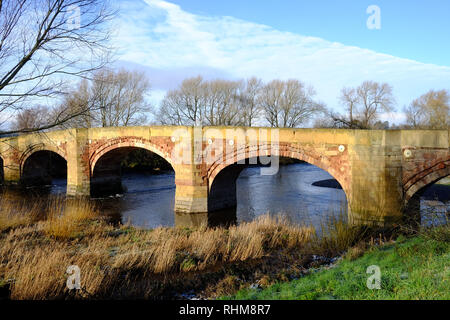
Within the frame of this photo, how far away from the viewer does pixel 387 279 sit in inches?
186

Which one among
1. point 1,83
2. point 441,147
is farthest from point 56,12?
point 441,147

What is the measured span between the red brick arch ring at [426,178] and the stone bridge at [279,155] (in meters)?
0.02

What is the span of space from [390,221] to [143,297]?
7.63m

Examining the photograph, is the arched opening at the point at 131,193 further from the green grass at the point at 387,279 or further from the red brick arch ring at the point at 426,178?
the red brick arch ring at the point at 426,178

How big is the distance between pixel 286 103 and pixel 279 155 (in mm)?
25805

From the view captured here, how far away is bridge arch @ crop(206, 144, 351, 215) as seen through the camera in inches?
418

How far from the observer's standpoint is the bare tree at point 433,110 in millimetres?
28219

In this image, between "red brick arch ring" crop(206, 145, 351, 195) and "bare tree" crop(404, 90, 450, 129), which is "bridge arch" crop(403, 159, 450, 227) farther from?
"bare tree" crop(404, 90, 450, 129)

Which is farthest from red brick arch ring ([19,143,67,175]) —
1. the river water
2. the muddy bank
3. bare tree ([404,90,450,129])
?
bare tree ([404,90,450,129])

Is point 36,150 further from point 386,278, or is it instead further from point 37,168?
point 386,278


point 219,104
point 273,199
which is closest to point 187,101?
point 219,104

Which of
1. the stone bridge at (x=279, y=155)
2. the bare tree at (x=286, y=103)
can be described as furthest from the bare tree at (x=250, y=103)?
the stone bridge at (x=279, y=155)
